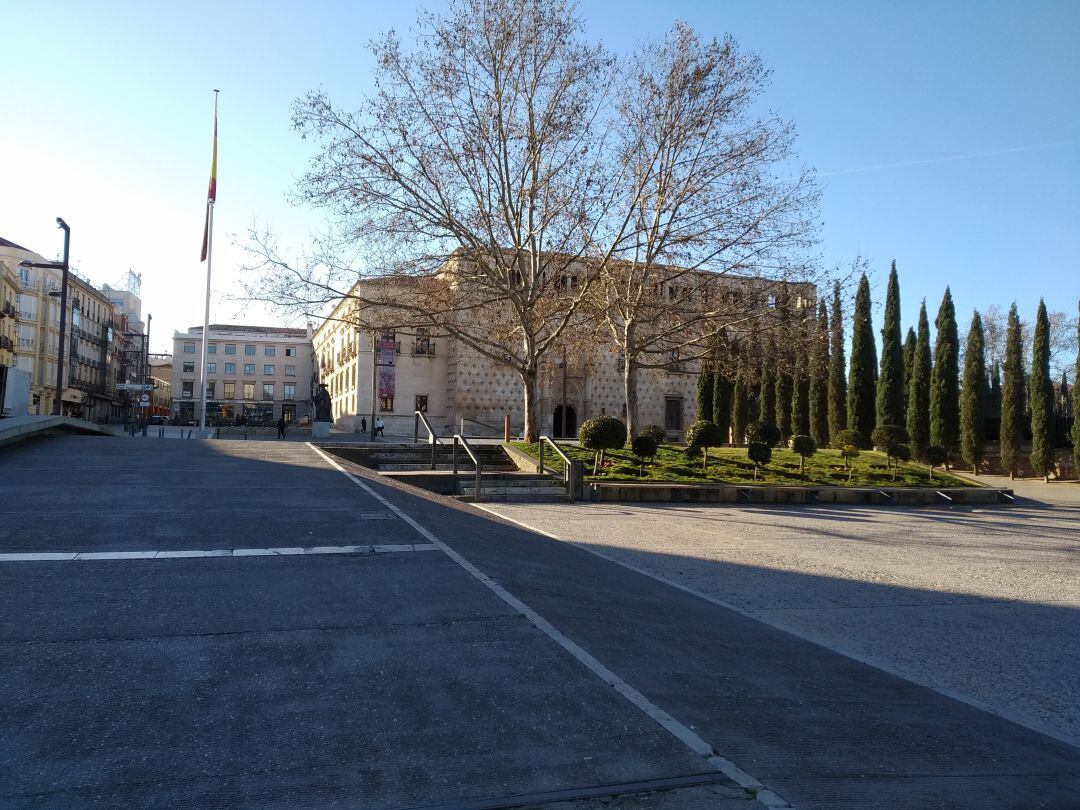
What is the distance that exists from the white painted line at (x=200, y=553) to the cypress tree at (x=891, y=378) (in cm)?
2848

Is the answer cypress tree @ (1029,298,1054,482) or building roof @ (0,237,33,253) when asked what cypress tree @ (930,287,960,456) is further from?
building roof @ (0,237,33,253)

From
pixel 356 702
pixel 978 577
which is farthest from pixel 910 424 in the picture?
pixel 356 702

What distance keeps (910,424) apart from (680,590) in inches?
1092

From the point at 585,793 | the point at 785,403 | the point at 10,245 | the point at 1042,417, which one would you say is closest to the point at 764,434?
the point at 1042,417

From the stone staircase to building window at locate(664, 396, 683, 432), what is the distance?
28.7m

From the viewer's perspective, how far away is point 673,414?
1836 inches

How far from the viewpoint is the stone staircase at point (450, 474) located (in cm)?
1511

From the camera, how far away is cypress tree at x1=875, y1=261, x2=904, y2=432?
Result: 98.5ft

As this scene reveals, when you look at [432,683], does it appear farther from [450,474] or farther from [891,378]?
[891,378]

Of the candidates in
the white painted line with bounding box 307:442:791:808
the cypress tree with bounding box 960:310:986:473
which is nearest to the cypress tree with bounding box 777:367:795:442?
the cypress tree with bounding box 960:310:986:473

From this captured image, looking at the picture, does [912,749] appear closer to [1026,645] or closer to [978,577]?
[1026,645]

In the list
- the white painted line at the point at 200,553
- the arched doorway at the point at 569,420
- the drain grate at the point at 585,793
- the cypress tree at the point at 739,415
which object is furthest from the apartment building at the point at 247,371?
the drain grate at the point at 585,793

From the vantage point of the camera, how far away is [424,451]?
58.7 feet

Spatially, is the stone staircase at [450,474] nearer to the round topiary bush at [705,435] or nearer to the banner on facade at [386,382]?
the round topiary bush at [705,435]
